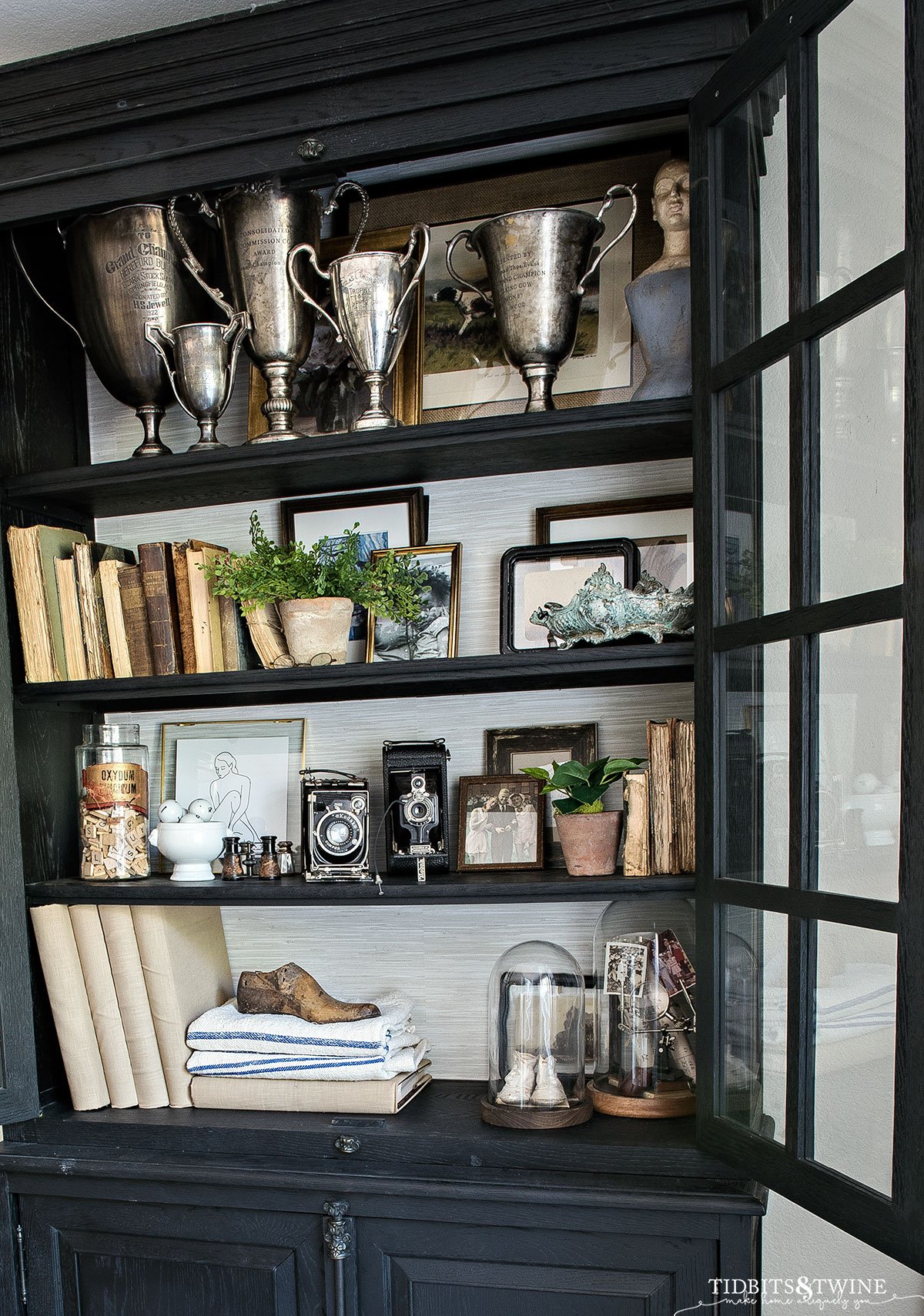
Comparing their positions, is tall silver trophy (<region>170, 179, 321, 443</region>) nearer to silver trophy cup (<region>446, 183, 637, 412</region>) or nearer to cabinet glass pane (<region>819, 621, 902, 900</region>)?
silver trophy cup (<region>446, 183, 637, 412</region>)

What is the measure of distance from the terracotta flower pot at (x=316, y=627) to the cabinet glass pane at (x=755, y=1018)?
76 centimetres

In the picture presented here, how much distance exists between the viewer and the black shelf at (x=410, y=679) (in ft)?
5.30

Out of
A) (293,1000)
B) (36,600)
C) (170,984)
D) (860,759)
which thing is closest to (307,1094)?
(293,1000)

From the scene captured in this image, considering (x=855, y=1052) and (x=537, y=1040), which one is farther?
(x=537, y=1040)

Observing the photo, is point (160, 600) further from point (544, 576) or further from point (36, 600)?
point (544, 576)

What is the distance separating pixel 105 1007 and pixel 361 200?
4.98 ft

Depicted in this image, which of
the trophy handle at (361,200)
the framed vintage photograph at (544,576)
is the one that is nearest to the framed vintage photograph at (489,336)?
the trophy handle at (361,200)

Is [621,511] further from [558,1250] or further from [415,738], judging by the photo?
→ [558,1250]

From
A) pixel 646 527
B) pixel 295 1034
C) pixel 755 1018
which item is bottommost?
pixel 295 1034

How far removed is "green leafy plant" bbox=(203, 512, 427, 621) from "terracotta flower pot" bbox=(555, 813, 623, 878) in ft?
1.51

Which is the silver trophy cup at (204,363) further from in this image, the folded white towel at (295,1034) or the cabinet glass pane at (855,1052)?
the cabinet glass pane at (855,1052)

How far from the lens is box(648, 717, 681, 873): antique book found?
162 centimetres

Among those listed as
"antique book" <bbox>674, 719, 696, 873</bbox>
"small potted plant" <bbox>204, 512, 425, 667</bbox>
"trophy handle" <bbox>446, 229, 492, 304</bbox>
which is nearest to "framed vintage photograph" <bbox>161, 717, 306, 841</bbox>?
"small potted plant" <bbox>204, 512, 425, 667</bbox>

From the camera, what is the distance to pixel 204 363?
6.09 feet
